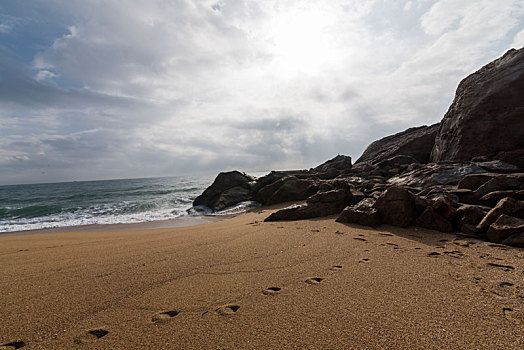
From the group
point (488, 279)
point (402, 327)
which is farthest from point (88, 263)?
point (488, 279)

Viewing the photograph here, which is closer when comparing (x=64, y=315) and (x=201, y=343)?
(x=201, y=343)

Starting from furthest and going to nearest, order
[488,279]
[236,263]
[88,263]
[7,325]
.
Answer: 1. [88,263]
2. [236,263]
3. [488,279]
4. [7,325]

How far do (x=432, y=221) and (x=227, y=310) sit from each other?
178 inches

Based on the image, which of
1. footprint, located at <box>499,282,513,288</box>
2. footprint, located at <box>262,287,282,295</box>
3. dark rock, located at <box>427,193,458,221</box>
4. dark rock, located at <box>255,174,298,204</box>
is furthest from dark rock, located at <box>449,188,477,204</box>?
dark rock, located at <box>255,174,298,204</box>

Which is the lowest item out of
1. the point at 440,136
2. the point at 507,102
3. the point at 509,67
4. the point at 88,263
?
the point at 88,263

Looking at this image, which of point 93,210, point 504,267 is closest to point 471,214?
point 504,267

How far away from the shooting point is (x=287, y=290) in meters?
2.33

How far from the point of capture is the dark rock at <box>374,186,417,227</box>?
4.93m

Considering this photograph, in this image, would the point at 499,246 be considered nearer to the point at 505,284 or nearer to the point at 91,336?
the point at 505,284

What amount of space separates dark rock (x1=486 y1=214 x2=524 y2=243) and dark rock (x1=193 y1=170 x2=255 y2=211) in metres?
12.6

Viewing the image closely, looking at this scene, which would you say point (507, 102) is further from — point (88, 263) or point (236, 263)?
point (88, 263)

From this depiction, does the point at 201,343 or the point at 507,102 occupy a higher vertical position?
the point at 507,102

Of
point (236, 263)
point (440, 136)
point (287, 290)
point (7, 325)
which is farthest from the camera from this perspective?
point (440, 136)

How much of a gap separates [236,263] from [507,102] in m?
13.1
